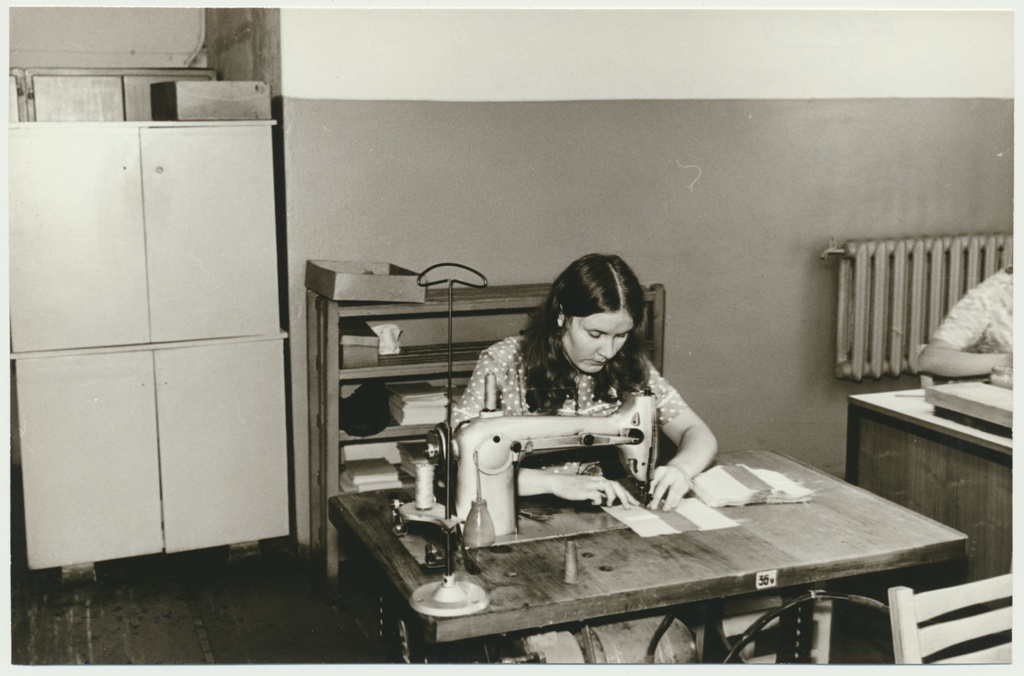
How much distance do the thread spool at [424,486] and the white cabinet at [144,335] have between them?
1663 millimetres

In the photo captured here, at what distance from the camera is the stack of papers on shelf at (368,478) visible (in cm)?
344

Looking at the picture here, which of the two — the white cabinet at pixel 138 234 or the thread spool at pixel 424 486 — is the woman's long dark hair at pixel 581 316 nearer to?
the thread spool at pixel 424 486

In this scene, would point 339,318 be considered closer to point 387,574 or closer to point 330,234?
point 330,234

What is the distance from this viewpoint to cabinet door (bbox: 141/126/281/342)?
3322 mm

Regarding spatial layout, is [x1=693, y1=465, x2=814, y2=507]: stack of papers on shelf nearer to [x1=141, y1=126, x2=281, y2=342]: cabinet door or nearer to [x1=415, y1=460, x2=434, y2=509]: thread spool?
[x1=415, y1=460, x2=434, y2=509]: thread spool

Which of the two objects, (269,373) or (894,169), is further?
(894,169)

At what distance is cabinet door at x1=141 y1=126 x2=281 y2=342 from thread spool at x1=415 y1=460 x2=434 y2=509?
5.48 feet

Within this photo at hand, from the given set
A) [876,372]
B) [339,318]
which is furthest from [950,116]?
[339,318]

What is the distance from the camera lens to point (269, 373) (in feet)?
11.6

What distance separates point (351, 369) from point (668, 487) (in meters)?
1.43

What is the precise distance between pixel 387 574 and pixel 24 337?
195 centimetres

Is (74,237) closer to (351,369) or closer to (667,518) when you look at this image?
(351,369)

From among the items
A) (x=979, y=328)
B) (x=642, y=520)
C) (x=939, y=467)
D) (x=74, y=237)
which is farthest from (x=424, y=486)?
(x=979, y=328)

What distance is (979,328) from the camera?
138 inches
